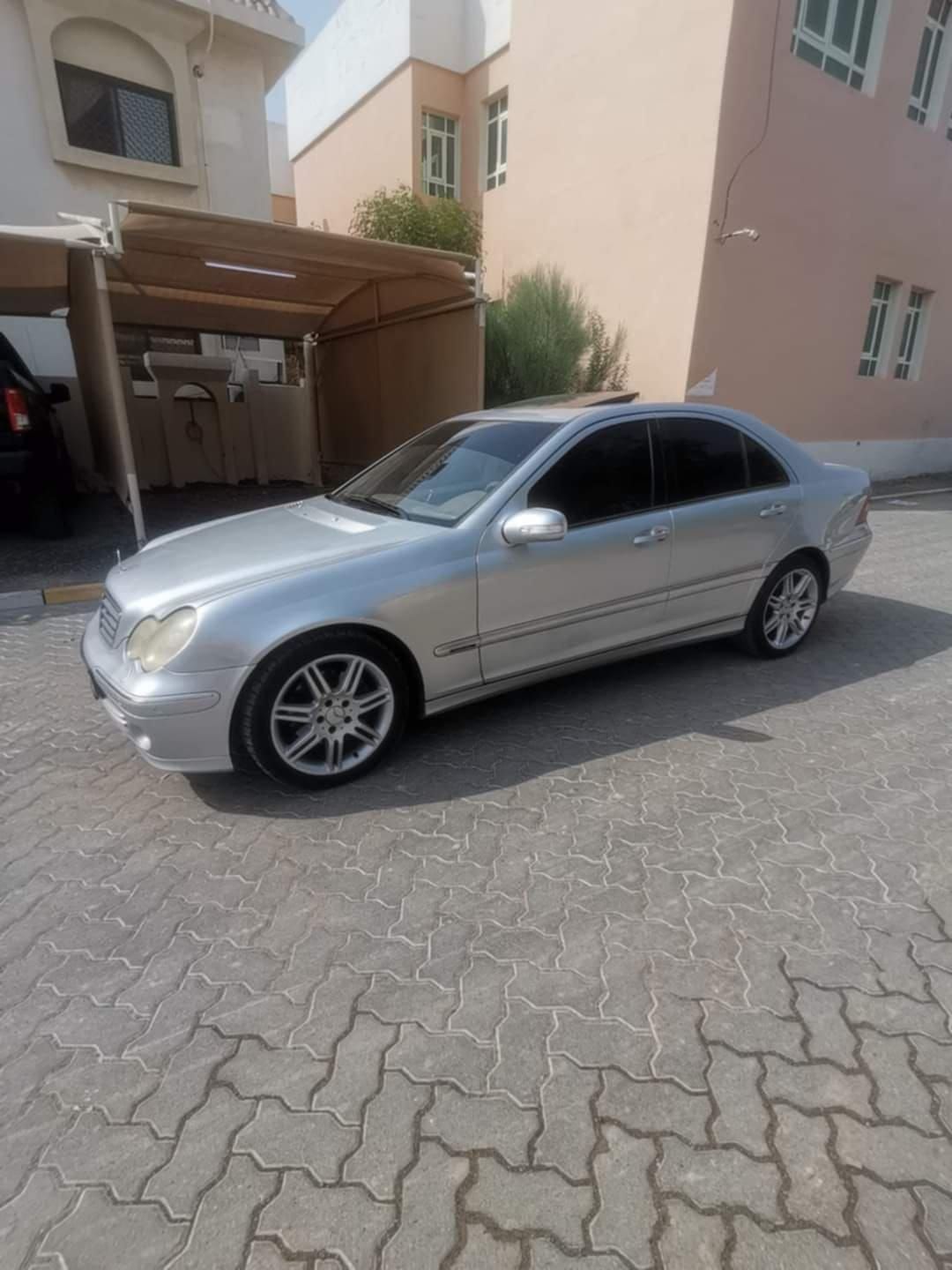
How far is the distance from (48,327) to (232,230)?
20.2 feet

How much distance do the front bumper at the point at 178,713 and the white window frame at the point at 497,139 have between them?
50.9ft

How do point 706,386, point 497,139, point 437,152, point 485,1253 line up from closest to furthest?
point 485,1253
point 706,386
point 497,139
point 437,152

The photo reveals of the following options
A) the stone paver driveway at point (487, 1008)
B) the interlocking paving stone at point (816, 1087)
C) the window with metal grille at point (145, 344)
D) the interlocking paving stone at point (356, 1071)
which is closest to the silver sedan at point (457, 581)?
the stone paver driveway at point (487, 1008)

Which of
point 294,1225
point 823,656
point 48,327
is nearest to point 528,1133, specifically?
point 294,1225

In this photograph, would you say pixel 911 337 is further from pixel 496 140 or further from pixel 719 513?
pixel 719 513

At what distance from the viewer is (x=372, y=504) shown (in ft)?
12.4

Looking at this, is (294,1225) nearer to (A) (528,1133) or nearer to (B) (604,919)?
(A) (528,1133)

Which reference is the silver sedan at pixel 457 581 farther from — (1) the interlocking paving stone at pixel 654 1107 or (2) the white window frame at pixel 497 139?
(2) the white window frame at pixel 497 139

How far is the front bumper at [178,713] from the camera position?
268cm

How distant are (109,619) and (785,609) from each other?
3.85m

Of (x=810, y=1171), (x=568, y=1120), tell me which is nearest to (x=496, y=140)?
(x=568, y=1120)

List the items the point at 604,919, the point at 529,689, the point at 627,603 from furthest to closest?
the point at 529,689 → the point at 627,603 → the point at 604,919

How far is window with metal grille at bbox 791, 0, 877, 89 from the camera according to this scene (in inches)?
423

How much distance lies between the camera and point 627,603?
3.67 m
